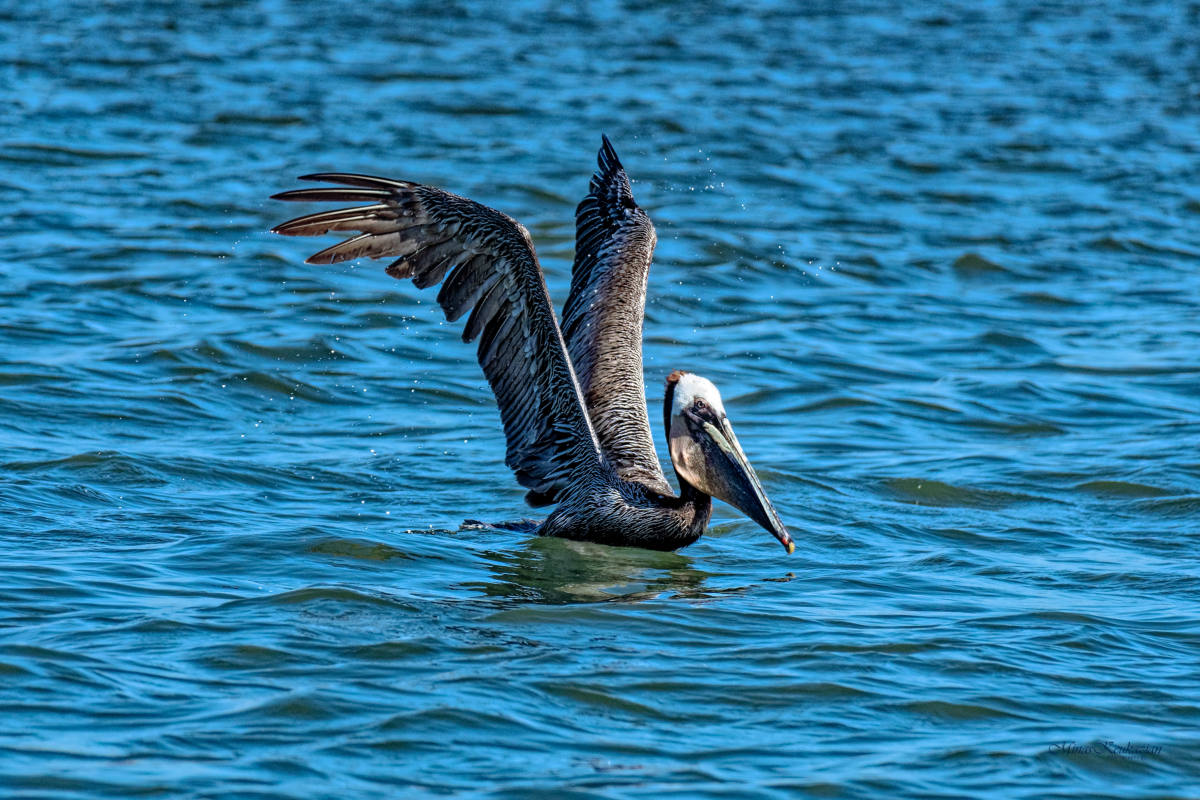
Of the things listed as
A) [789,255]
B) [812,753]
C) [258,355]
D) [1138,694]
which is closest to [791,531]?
[1138,694]

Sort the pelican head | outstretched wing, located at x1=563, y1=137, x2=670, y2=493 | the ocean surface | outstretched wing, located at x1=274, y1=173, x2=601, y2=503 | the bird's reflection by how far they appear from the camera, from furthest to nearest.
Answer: outstretched wing, located at x1=563, y1=137, x2=670, y2=493
the pelican head
outstretched wing, located at x1=274, y1=173, x2=601, y2=503
the bird's reflection
the ocean surface

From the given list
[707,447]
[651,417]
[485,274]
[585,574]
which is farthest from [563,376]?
[651,417]

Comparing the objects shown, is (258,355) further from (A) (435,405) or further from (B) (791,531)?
(B) (791,531)

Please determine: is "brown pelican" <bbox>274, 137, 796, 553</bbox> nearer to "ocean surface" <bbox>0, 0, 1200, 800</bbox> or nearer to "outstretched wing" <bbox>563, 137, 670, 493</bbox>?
"outstretched wing" <bbox>563, 137, 670, 493</bbox>

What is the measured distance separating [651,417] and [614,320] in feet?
5.04

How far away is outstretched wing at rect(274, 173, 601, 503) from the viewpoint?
6.45m

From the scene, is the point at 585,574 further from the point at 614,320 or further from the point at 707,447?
the point at 614,320

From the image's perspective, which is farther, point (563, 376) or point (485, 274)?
point (563, 376)

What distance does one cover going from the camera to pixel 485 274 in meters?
6.64

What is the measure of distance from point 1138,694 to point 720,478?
209 centimetres

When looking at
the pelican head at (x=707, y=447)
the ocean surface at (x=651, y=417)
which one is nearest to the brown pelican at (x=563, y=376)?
the pelican head at (x=707, y=447)

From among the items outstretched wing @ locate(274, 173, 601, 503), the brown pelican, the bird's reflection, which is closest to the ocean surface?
the bird's reflection

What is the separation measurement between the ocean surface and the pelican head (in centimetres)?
32

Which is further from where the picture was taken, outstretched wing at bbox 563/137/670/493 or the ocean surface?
outstretched wing at bbox 563/137/670/493
